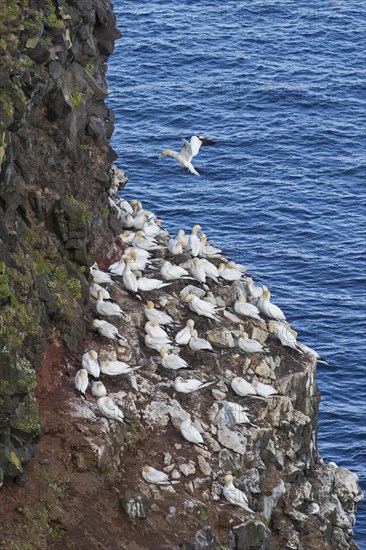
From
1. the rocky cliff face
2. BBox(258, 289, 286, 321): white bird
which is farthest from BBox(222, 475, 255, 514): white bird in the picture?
BBox(258, 289, 286, 321): white bird

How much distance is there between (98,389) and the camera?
34.5 meters

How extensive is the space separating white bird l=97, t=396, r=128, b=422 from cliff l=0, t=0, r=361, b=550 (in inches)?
7.1

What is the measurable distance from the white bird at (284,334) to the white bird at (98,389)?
22.9 feet

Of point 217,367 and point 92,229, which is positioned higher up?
point 92,229

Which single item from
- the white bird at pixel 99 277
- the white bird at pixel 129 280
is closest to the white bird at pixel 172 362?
the white bird at pixel 129 280

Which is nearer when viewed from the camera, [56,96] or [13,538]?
[13,538]

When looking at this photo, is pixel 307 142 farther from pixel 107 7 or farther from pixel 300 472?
pixel 300 472

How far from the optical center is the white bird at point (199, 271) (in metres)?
40.6

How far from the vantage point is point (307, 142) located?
7088 cm

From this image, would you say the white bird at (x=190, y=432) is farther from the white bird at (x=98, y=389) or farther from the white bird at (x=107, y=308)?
the white bird at (x=107, y=308)

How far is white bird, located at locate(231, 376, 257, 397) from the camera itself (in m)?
36.8

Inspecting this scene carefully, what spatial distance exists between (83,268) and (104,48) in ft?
26.4

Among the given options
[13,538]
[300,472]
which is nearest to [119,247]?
[300,472]

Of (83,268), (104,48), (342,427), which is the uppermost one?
(104,48)
